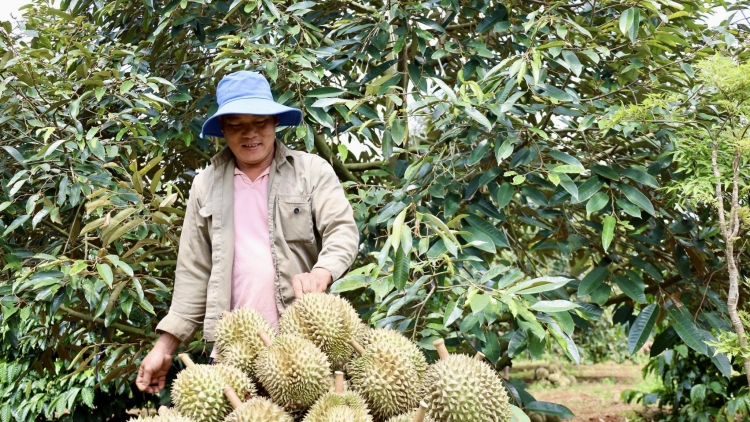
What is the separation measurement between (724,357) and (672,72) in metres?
1.39

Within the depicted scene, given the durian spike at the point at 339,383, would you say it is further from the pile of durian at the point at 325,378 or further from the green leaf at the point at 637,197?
the green leaf at the point at 637,197

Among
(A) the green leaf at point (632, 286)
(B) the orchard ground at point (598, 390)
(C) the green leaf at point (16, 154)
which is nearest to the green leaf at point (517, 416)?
(A) the green leaf at point (632, 286)

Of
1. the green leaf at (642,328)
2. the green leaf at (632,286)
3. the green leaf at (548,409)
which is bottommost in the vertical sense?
the green leaf at (548,409)

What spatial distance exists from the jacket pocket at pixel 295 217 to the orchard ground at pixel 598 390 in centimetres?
311

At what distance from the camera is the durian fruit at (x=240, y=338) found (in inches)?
62.5

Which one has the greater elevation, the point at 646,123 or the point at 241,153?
the point at 241,153

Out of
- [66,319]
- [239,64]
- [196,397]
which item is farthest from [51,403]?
[196,397]

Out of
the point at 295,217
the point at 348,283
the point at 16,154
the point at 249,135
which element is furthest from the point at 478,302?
the point at 16,154

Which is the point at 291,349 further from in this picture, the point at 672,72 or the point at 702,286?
the point at 672,72

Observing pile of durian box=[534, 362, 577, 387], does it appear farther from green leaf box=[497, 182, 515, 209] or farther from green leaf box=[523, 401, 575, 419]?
green leaf box=[497, 182, 515, 209]

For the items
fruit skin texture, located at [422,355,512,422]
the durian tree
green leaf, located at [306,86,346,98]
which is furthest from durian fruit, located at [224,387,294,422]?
green leaf, located at [306,86,346,98]

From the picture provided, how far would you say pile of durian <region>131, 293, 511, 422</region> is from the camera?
134 cm

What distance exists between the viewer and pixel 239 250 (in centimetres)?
229

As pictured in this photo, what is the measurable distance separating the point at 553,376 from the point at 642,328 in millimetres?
5639
